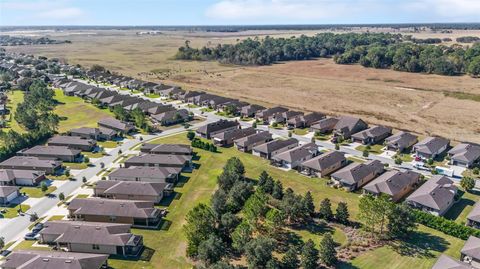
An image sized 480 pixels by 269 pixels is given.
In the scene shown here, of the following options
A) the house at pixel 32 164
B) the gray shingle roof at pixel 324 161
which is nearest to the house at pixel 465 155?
the gray shingle roof at pixel 324 161

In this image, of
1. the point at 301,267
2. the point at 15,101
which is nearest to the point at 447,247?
the point at 301,267

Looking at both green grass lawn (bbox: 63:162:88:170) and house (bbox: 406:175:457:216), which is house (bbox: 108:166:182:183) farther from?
house (bbox: 406:175:457:216)

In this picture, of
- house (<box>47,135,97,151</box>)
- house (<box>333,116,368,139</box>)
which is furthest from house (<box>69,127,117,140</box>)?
house (<box>333,116,368,139</box>)

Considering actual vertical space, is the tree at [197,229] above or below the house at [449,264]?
above

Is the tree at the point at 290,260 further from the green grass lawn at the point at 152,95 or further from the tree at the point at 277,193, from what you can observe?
the green grass lawn at the point at 152,95

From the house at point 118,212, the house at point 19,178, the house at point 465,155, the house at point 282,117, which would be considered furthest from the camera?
the house at point 282,117

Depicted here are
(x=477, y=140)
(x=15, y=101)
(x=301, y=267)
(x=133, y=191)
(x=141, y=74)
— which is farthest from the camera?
(x=141, y=74)

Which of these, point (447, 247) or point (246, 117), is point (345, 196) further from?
point (246, 117)
